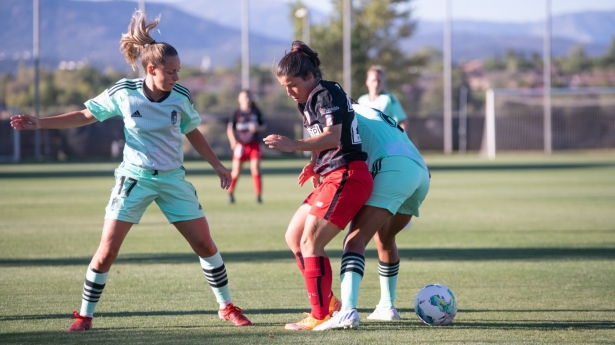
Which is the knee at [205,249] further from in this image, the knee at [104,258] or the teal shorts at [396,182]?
the teal shorts at [396,182]

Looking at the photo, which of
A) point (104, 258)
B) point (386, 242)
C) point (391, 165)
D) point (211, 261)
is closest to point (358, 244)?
point (391, 165)

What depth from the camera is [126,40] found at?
18.8ft

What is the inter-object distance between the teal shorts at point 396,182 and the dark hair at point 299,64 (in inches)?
32.0

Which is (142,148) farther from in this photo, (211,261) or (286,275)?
(286,275)

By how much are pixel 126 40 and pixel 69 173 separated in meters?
22.8

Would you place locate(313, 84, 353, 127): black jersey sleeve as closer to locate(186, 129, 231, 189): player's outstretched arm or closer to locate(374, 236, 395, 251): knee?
locate(186, 129, 231, 189): player's outstretched arm

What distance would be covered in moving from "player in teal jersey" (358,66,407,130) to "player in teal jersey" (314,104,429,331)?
4.68m

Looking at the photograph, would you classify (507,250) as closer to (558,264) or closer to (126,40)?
(558,264)

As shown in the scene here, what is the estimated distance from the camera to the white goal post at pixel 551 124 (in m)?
43.7

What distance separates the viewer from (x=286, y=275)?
8.07 meters

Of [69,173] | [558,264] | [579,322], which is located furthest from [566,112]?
[579,322]

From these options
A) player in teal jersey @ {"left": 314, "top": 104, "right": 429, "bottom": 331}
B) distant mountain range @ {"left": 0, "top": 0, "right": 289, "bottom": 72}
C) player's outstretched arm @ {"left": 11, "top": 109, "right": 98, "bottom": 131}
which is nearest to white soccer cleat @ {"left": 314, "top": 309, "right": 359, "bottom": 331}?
player in teal jersey @ {"left": 314, "top": 104, "right": 429, "bottom": 331}

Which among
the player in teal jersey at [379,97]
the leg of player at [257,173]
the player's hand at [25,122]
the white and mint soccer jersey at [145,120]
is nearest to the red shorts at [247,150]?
the leg of player at [257,173]

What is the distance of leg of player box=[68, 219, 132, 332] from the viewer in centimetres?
556
